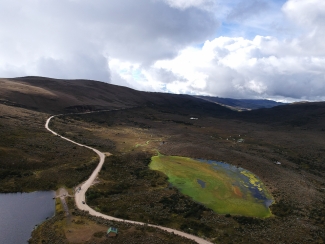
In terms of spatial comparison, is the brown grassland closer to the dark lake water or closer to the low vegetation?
the low vegetation

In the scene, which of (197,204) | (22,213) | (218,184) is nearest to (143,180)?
(197,204)

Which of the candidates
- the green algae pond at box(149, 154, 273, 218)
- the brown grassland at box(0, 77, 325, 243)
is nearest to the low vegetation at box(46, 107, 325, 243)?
the brown grassland at box(0, 77, 325, 243)

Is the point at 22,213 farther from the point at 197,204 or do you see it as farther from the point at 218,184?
the point at 218,184

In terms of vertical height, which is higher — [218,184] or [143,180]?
[143,180]

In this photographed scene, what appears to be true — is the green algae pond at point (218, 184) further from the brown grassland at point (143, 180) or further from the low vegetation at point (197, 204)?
the low vegetation at point (197, 204)

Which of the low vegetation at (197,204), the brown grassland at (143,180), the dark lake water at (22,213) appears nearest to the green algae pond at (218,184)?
the brown grassland at (143,180)
